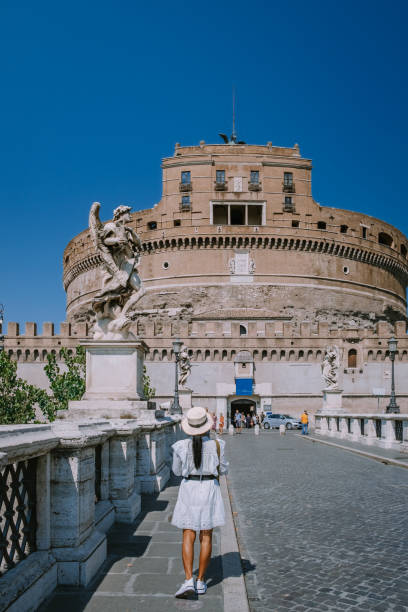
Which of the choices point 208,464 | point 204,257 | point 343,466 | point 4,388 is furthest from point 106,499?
point 204,257

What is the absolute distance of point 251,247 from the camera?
53.8 metres

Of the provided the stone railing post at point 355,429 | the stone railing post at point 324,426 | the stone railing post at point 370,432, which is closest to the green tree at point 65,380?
the stone railing post at point 324,426

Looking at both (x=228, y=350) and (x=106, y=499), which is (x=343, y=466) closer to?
(x=106, y=499)

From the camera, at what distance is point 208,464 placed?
4.23m

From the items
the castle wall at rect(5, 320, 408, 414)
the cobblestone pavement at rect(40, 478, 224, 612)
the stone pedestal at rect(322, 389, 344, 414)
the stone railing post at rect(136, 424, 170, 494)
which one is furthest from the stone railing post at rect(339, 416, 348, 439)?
the castle wall at rect(5, 320, 408, 414)

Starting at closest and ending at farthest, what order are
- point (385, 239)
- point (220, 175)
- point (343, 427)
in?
1. point (343, 427)
2. point (220, 175)
3. point (385, 239)

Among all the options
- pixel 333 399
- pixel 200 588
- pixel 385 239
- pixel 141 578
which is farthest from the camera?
pixel 385 239

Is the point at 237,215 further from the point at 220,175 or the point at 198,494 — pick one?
the point at 198,494

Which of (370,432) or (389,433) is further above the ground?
(389,433)

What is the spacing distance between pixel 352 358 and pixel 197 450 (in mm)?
41424

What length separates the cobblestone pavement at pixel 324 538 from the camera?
13.0ft

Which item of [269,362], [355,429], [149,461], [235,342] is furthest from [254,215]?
[149,461]

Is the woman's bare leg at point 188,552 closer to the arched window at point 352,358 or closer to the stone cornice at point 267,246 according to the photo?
the arched window at point 352,358

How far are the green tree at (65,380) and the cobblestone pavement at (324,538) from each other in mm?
29562
